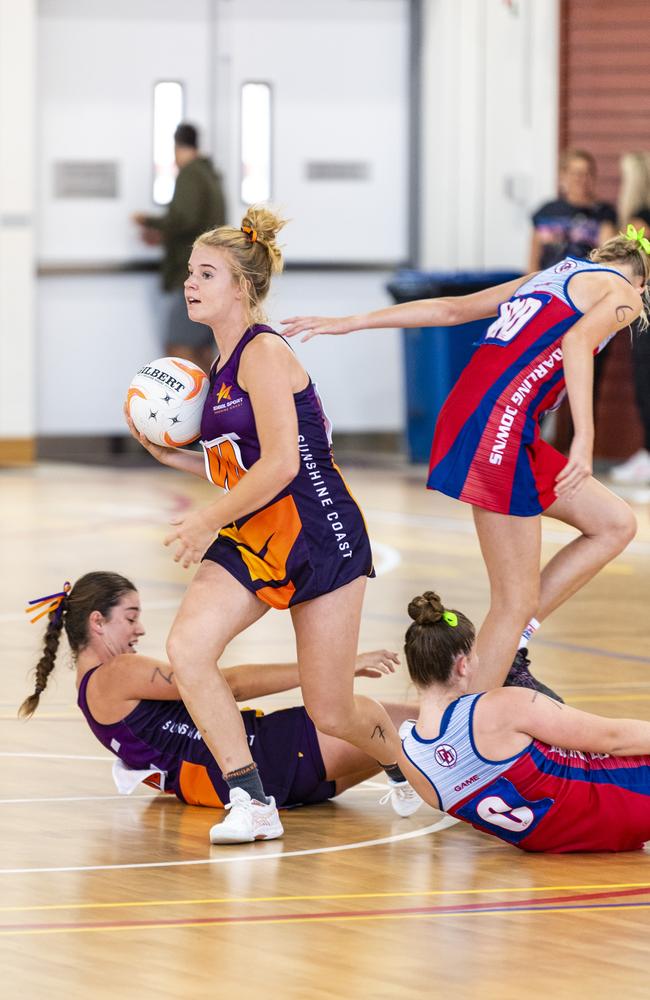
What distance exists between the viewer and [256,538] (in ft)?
16.1

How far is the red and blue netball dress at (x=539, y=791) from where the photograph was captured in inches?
183

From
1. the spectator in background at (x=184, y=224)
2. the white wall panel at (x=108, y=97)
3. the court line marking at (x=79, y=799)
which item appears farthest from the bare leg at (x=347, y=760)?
the white wall panel at (x=108, y=97)

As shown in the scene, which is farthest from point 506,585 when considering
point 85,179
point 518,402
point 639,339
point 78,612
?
point 85,179

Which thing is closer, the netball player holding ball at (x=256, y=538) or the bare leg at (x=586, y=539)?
the netball player holding ball at (x=256, y=538)

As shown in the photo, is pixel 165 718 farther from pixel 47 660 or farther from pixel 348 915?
pixel 348 915

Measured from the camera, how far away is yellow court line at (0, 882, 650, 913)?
4188mm

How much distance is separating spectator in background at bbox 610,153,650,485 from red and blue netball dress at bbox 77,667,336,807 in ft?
28.3

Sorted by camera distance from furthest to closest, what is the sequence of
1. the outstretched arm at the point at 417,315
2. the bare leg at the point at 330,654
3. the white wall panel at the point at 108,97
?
the white wall panel at the point at 108,97 < the outstretched arm at the point at 417,315 < the bare leg at the point at 330,654

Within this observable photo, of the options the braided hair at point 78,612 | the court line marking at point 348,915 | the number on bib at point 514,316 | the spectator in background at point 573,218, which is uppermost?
the spectator in background at point 573,218

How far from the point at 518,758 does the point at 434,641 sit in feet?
1.12

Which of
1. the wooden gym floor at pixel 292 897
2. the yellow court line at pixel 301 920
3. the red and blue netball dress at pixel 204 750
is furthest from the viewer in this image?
the red and blue netball dress at pixel 204 750

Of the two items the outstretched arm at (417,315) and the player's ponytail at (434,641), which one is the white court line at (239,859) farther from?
the outstretched arm at (417,315)

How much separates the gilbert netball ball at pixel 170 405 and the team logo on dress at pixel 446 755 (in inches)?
44.5

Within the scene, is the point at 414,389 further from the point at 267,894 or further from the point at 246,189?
the point at 267,894
